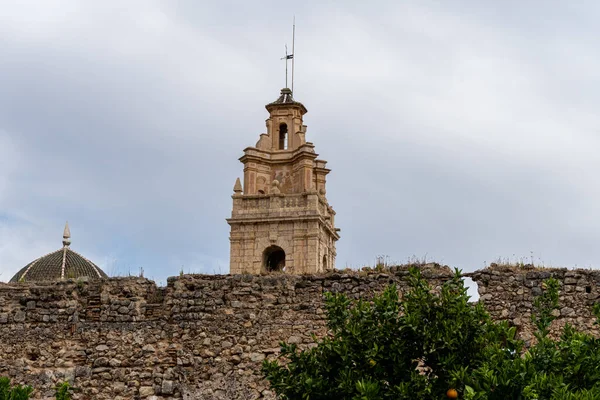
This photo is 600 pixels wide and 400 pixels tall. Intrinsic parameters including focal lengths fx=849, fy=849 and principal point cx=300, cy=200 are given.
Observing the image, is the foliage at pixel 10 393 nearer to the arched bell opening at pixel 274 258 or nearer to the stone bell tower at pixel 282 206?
the stone bell tower at pixel 282 206

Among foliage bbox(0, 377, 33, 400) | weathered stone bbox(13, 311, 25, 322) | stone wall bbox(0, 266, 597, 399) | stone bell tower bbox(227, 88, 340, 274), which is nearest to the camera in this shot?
foliage bbox(0, 377, 33, 400)

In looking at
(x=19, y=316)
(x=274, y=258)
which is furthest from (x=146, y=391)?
(x=274, y=258)

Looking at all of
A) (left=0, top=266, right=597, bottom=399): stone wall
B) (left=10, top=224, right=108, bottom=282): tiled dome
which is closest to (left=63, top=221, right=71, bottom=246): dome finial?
(left=10, top=224, right=108, bottom=282): tiled dome

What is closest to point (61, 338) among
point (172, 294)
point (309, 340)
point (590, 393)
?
point (172, 294)

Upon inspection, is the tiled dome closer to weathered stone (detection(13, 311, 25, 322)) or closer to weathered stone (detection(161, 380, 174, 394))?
weathered stone (detection(13, 311, 25, 322))

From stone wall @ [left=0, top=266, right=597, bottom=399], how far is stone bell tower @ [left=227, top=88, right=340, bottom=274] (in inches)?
1303

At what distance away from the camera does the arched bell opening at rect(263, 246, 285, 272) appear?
47.0 meters

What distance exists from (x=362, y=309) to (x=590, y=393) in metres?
2.45

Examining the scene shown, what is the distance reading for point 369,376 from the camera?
765 cm

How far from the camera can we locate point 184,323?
1109 centimetres

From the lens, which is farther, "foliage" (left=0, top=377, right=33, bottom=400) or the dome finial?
the dome finial

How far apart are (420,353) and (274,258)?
133 feet

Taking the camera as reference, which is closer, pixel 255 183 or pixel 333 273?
pixel 333 273

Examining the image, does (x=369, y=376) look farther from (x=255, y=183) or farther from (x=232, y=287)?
(x=255, y=183)
